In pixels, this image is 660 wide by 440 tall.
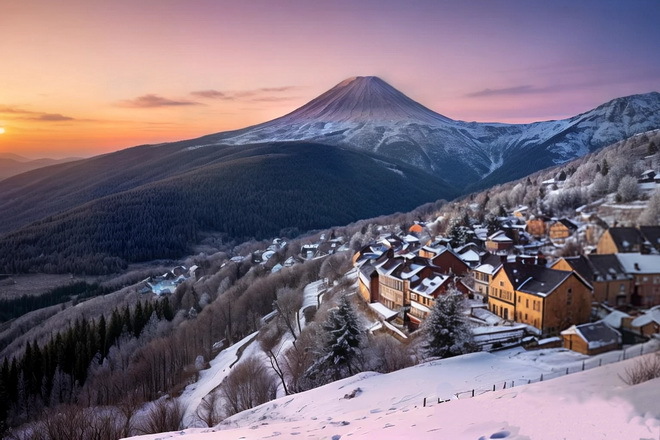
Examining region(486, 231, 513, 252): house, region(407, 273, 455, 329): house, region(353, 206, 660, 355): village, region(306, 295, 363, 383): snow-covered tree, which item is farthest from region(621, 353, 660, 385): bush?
region(486, 231, 513, 252): house

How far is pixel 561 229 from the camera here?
34000 millimetres

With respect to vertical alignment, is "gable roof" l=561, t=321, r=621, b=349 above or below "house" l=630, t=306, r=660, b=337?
below

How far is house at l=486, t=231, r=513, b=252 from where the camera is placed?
42872 millimetres

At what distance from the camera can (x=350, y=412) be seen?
15836 mm

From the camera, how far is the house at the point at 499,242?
4287 cm

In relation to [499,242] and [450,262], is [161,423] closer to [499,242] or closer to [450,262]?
[450,262]

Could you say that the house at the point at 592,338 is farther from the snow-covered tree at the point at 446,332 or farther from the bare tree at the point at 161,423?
the bare tree at the point at 161,423

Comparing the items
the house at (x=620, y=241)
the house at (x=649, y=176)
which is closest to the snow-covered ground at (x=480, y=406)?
the house at (x=620, y=241)

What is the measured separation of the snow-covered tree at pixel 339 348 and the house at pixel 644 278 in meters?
14.7

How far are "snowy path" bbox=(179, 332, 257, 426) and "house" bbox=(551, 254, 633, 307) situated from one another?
2416cm

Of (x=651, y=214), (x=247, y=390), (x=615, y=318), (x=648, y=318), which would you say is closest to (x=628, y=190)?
(x=651, y=214)

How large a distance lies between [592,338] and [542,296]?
4.41 meters

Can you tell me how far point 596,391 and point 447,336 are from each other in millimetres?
15353

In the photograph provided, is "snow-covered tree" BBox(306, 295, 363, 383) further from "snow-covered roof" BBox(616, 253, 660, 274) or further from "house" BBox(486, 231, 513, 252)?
"house" BBox(486, 231, 513, 252)
